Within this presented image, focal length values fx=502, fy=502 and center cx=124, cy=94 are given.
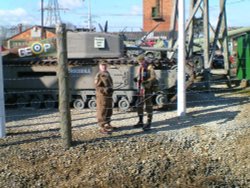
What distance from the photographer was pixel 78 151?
28.1 feet

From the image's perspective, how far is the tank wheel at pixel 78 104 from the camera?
45.0 feet

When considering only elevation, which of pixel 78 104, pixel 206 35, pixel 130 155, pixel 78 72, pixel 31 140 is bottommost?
pixel 130 155

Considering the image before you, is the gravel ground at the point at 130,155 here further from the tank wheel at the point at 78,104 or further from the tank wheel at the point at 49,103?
the tank wheel at the point at 49,103

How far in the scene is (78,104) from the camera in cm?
1377

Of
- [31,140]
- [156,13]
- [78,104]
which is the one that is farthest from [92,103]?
[156,13]

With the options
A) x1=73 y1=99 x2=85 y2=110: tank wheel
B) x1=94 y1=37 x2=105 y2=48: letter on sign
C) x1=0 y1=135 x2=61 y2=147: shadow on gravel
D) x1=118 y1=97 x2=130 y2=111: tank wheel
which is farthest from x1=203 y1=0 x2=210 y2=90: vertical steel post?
x1=0 y1=135 x2=61 y2=147: shadow on gravel

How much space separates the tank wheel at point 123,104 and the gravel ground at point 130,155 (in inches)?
84.8

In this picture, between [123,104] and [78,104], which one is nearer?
[123,104]

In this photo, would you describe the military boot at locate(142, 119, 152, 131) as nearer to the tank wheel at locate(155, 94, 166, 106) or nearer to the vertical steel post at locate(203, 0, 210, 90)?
the tank wheel at locate(155, 94, 166, 106)

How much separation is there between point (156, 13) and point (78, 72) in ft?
148

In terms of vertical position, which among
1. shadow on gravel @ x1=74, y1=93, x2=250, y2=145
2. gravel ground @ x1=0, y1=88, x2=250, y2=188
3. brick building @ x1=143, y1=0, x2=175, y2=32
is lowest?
gravel ground @ x1=0, y1=88, x2=250, y2=188

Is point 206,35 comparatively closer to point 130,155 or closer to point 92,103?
point 92,103

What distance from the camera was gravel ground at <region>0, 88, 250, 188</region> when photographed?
25.8ft

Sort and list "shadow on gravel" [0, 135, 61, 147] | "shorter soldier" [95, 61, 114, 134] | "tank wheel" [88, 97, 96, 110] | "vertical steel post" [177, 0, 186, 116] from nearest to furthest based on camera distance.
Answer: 1. "shadow on gravel" [0, 135, 61, 147]
2. "shorter soldier" [95, 61, 114, 134]
3. "vertical steel post" [177, 0, 186, 116]
4. "tank wheel" [88, 97, 96, 110]
